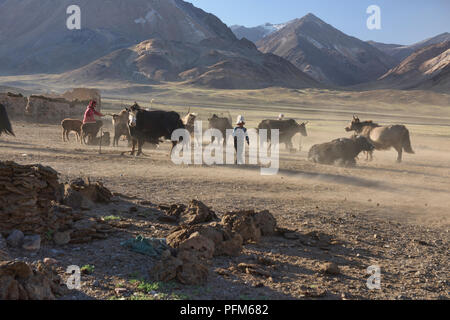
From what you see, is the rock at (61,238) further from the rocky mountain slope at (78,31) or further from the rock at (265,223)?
the rocky mountain slope at (78,31)

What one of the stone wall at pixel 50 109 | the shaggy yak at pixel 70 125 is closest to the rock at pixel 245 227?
the shaggy yak at pixel 70 125

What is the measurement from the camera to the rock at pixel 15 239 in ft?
20.8

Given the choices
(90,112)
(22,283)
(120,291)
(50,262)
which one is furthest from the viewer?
(90,112)

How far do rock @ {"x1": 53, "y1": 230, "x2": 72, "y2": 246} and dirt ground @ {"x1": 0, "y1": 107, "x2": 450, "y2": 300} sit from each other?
0.34 ft

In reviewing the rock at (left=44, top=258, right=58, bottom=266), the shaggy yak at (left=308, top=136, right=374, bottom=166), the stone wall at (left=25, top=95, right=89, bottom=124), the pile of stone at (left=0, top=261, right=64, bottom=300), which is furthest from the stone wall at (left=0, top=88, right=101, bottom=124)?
the pile of stone at (left=0, top=261, right=64, bottom=300)

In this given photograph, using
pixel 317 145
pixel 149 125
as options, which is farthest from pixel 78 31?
pixel 317 145

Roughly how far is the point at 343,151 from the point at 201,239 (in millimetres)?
11432

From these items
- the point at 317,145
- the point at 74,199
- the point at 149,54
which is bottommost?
the point at 74,199

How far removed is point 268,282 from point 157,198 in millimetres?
4934

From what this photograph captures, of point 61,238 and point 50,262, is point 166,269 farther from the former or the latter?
point 61,238

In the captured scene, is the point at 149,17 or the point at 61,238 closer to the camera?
the point at 61,238

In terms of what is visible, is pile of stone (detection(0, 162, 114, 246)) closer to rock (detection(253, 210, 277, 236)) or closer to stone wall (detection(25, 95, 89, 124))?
rock (detection(253, 210, 277, 236))

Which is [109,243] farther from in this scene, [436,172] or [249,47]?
[249,47]

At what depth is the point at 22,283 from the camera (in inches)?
179
